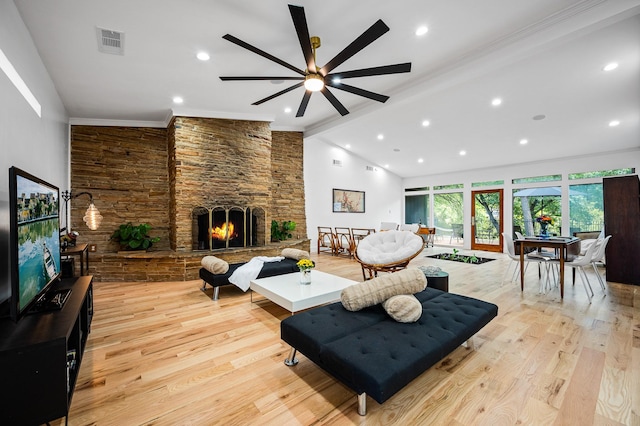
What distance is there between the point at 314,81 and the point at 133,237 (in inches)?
181

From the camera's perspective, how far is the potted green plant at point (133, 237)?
532 centimetres

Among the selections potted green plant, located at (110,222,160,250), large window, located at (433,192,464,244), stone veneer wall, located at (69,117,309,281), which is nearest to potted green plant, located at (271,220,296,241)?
stone veneer wall, located at (69,117,309,281)

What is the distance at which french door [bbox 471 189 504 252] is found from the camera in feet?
28.4

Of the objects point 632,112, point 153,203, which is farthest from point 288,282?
point 632,112

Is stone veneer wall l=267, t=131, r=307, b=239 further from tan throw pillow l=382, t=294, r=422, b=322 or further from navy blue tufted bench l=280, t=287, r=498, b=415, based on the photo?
tan throw pillow l=382, t=294, r=422, b=322

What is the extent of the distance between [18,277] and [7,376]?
21.8 inches

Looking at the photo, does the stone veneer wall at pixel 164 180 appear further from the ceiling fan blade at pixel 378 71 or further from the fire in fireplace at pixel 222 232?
the ceiling fan blade at pixel 378 71

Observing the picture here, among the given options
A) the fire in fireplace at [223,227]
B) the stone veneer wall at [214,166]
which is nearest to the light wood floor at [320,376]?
the fire in fireplace at [223,227]

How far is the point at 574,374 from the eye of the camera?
2041 millimetres

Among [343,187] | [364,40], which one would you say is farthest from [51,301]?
[343,187]

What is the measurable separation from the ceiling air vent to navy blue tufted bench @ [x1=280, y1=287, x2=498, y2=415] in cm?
363

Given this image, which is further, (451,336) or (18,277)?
(451,336)

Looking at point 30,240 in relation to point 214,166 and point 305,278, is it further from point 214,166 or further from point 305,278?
point 214,166

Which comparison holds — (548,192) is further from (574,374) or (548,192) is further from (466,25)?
(574,374)
